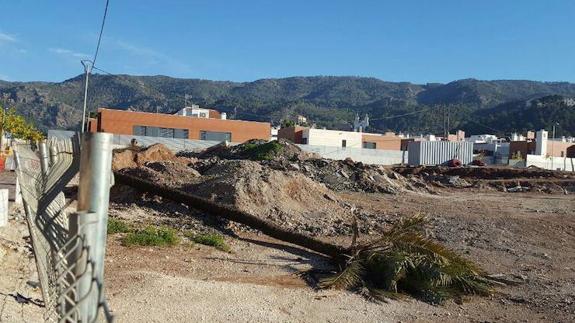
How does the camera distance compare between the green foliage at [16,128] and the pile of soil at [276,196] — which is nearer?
the pile of soil at [276,196]

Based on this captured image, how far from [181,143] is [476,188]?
1084 inches

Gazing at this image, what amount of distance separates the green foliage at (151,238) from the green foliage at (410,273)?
9.71 ft

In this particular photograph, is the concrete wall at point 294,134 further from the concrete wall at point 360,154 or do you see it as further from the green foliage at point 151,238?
the green foliage at point 151,238

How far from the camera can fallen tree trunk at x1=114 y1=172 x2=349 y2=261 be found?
9.75 meters

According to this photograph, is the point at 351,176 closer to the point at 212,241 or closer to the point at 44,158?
the point at 212,241

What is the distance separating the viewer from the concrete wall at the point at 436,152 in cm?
5719

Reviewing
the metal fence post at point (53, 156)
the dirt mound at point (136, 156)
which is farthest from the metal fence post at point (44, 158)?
the dirt mound at point (136, 156)

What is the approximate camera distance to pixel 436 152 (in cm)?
5794

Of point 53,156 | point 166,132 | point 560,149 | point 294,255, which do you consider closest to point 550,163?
point 560,149

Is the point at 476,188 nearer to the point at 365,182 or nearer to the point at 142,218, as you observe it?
the point at 365,182

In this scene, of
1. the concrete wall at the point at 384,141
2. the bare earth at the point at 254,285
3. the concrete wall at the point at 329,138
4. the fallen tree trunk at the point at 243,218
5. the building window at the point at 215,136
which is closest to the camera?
the bare earth at the point at 254,285

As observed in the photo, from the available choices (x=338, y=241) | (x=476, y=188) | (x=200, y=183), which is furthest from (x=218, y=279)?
(x=476, y=188)

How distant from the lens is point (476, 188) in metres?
33.4

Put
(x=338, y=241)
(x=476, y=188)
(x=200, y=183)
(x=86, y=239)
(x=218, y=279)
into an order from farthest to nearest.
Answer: (x=476, y=188)
(x=200, y=183)
(x=338, y=241)
(x=218, y=279)
(x=86, y=239)
